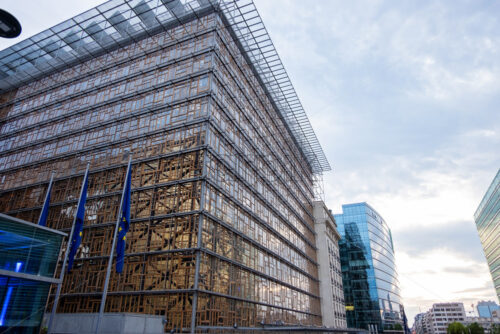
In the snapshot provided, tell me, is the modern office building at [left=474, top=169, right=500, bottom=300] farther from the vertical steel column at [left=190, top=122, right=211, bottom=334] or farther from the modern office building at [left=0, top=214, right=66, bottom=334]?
the modern office building at [left=0, top=214, right=66, bottom=334]

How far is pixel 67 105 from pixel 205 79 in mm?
21129

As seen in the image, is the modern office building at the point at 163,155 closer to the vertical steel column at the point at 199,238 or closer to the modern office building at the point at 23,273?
the vertical steel column at the point at 199,238

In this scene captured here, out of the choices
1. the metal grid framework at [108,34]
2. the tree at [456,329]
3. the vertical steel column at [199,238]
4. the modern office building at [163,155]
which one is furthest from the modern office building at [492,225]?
the vertical steel column at [199,238]

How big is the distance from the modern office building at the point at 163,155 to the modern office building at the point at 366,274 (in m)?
49.0

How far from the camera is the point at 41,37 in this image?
43.8m

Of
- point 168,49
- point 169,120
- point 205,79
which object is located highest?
point 168,49

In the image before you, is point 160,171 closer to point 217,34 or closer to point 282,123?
point 217,34

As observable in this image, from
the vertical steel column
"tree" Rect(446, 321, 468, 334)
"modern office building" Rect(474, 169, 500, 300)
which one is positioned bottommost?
"tree" Rect(446, 321, 468, 334)

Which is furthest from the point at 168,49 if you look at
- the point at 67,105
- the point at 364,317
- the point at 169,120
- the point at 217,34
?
the point at 364,317

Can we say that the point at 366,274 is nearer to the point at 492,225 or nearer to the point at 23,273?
the point at 492,225

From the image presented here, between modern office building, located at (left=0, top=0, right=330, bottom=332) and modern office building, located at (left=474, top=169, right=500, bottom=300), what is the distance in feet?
229

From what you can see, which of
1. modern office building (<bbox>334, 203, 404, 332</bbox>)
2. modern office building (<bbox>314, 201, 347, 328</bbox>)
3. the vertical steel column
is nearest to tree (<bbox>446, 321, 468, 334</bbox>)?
modern office building (<bbox>334, 203, 404, 332</bbox>)

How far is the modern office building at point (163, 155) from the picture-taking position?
29781mm

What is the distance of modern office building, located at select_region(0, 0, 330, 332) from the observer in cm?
2978
